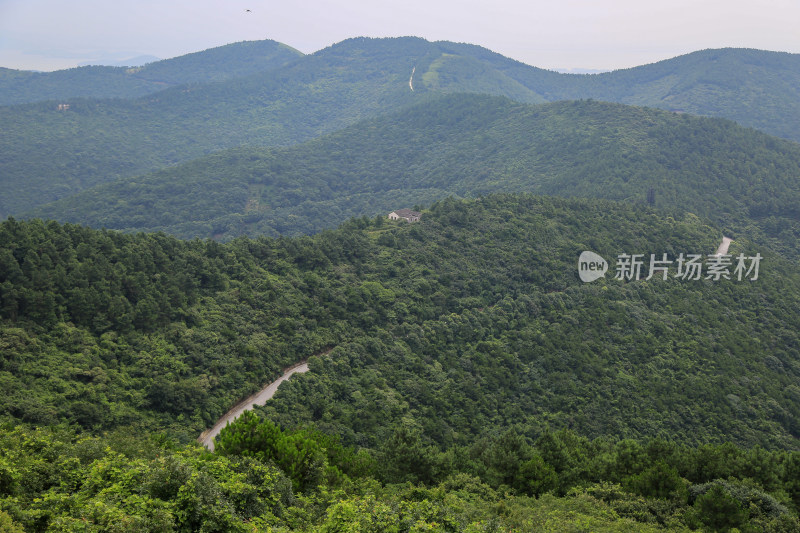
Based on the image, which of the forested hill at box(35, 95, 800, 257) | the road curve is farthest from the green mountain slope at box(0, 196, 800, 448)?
the forested hill at box(35, 95, 800, 257)

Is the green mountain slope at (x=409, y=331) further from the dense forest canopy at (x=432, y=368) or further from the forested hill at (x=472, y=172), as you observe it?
the forested hill at (x=472, y=172)

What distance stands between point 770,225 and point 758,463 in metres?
74.0

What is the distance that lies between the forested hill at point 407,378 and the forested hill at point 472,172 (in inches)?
1156

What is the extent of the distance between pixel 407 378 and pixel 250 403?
11.5 m

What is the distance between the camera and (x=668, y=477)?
22.5 m

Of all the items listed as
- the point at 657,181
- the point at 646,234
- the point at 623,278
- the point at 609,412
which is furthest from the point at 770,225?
the point at 609,412

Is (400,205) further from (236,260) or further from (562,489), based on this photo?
(562,489)

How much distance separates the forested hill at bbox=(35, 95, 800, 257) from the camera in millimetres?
90625

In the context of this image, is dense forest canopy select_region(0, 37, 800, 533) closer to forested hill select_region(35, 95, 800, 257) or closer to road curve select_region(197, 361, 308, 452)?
road curve select_region(197, 361, 308, 452)

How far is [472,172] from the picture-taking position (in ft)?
423

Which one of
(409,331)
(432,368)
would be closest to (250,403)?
(432,368)

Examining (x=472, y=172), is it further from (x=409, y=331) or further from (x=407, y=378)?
(x=407, y=378)

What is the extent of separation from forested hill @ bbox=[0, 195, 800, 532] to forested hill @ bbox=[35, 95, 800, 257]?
29.4 meters

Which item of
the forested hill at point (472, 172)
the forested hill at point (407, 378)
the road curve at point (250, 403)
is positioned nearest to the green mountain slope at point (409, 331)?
the forested hill at point (407, 378)
